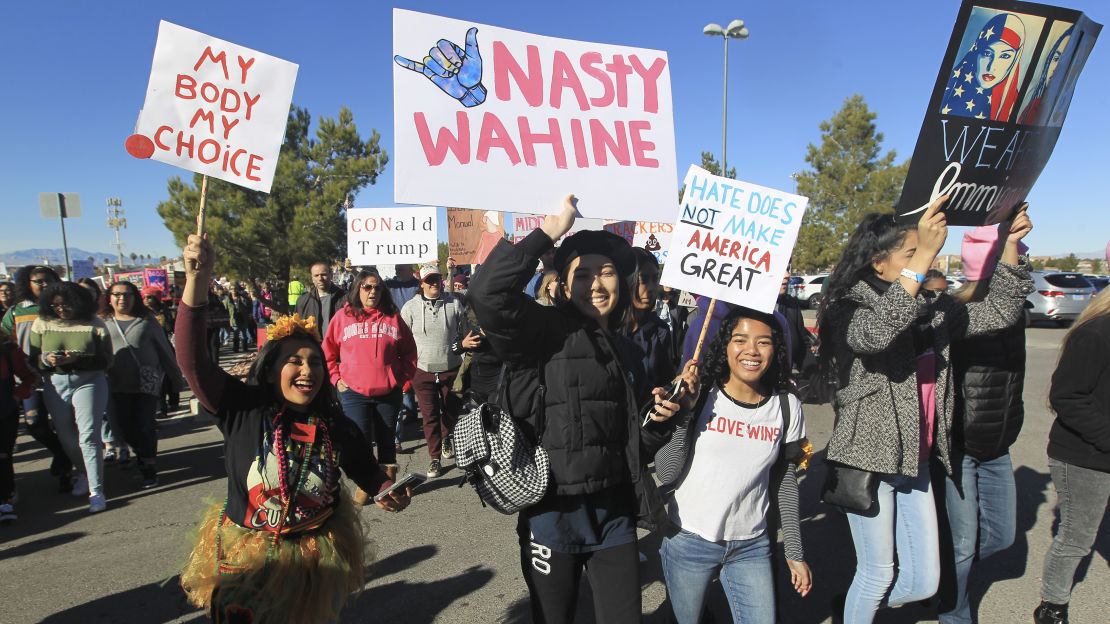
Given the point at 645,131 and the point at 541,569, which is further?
the point at 645,131

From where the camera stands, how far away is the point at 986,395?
3.05 m

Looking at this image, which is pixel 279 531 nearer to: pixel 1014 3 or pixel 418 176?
pixel 418 176

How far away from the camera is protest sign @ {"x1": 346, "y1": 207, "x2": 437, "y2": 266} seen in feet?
25.3

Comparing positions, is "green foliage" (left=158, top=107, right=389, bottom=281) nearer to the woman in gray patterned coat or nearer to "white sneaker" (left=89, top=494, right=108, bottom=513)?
"white sneaker" (left=89, top=494, right=108, bottom=513)

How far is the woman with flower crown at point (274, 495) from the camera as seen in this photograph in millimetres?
2227

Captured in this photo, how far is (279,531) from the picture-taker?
2.29 metres

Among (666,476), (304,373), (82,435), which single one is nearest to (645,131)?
(666,476)

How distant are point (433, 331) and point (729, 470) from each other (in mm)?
4057

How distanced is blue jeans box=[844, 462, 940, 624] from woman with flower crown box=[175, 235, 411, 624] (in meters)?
2.05

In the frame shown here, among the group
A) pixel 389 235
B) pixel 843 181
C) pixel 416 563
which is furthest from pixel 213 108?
pixel 843 181

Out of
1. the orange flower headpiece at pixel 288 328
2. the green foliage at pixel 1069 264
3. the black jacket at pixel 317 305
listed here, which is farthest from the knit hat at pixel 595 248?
the green foliage at pixel 1069 264

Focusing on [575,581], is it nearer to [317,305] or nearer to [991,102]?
[991,102]

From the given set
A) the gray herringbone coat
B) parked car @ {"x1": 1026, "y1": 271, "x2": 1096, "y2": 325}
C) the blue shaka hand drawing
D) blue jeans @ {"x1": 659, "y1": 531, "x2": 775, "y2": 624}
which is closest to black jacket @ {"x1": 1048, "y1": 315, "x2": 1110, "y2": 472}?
the gray herringbone coat

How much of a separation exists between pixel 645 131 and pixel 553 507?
1629 millimetres
